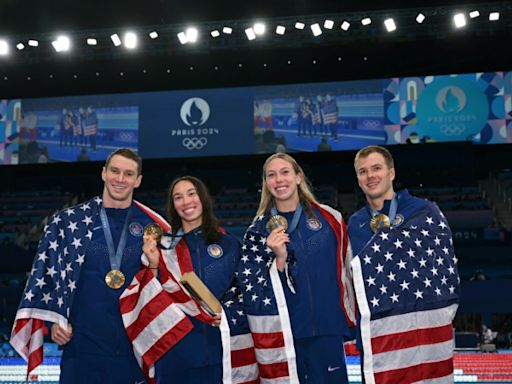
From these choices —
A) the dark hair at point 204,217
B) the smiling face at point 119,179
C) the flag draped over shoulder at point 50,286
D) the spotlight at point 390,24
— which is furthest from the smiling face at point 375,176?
the spotlight at point 390,24

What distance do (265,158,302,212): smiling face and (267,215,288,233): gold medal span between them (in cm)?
18

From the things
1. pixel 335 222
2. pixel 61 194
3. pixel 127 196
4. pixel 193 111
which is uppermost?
pixel 193 111

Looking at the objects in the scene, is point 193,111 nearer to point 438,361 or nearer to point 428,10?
point 428,10

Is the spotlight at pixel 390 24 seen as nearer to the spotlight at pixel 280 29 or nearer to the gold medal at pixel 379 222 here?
the spotlight at pixel 280 29

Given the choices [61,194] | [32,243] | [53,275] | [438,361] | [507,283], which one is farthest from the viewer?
[61,194]

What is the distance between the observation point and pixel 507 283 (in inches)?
604

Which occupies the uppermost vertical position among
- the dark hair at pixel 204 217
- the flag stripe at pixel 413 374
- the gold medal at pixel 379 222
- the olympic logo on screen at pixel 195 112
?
the olympic logo on screen at pixel 195 112

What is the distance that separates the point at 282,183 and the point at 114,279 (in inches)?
49.4

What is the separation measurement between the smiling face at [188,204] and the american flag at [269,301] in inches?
15.4

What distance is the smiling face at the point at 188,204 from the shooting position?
390cm

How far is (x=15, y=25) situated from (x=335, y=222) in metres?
15.0

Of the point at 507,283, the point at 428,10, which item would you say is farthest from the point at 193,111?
the point at 507,283

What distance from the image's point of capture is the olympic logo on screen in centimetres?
2045

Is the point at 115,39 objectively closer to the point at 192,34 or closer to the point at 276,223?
the point at 192,34
